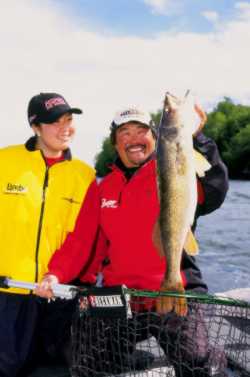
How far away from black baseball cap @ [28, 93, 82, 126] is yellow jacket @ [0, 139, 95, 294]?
0.30 m

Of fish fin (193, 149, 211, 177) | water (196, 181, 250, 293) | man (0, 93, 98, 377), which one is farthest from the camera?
water (196, 181, 250, 293)

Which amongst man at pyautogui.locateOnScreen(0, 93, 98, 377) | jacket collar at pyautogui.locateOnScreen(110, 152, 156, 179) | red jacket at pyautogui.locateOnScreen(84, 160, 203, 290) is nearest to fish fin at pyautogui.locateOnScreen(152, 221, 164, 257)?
red jacket at pyautogui.locateOnScreen(84, 160, 203, 290)

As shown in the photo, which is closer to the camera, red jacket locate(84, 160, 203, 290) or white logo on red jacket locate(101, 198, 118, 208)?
red jacket locate(84, 160, 203, 290)

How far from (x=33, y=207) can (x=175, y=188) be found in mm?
1315

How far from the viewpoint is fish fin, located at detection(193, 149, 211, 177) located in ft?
12.9

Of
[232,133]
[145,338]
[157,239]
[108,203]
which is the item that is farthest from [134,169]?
[232,133]

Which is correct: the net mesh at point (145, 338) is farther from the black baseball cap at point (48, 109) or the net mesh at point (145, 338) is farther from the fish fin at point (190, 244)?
the black baseball cap at point (48, 109)

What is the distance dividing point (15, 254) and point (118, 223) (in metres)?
0.87

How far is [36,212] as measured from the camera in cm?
454

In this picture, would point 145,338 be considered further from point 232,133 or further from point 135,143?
point 232,133

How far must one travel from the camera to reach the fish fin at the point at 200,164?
3.94 m

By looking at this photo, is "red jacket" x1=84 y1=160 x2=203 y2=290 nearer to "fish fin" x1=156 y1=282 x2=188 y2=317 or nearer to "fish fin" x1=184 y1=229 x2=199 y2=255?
"fish fin" x1=184 y1=229 x2=199 y2=255

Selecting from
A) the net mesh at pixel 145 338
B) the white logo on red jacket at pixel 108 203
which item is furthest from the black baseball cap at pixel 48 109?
the net mesh at pixel 145 338

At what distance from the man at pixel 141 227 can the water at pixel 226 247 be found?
6.71 metres
